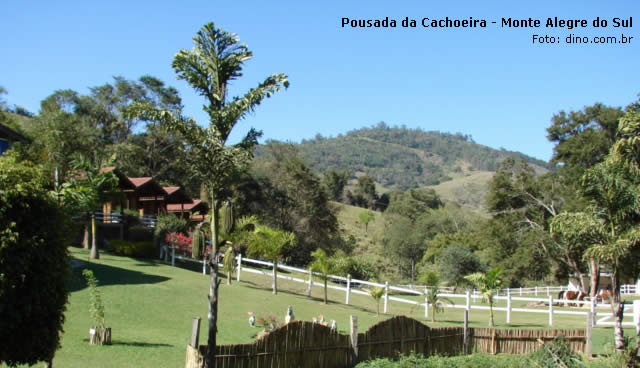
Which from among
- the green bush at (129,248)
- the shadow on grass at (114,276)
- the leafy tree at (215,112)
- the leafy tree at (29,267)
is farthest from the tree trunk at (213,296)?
the green bush at (129,248)

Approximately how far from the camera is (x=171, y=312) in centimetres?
1703

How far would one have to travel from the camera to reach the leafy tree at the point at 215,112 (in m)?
9.77

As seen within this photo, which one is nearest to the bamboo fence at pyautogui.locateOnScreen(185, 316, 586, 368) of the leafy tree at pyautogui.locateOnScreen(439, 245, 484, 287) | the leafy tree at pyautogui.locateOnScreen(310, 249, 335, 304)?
the leafy tree at pyautogui.locateOnScreen(310, 249, 335, 304)

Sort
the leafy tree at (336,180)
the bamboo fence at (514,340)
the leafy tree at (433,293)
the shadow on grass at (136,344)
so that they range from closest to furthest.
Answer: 1. the shadow on grass at (136,344)
2. the bamboo fence at (514,340)
3. the leafy tree at (433,293)
4. the leafy tree at (336,180)

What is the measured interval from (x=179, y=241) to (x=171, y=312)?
14462 mm

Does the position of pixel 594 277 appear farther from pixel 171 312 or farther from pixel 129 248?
pixel 129 248

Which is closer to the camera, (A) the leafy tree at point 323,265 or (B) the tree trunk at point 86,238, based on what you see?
(A) the leafy tree at point 323,265

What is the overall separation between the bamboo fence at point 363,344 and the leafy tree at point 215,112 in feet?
8.32

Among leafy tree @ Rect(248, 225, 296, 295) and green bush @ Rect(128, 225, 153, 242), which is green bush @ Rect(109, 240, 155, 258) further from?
Result: leafy tree @ Rect(248, 225, 296, 295)

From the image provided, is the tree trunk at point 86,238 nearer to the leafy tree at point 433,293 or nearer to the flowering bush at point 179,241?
the flowering bush at point 179,241

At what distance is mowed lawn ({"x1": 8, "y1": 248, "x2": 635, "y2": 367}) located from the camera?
38.6ft

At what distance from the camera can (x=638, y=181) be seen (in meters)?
15.7

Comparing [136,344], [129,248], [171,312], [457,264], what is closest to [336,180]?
[457,264]

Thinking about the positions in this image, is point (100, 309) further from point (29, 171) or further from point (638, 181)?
point (638, 181)
